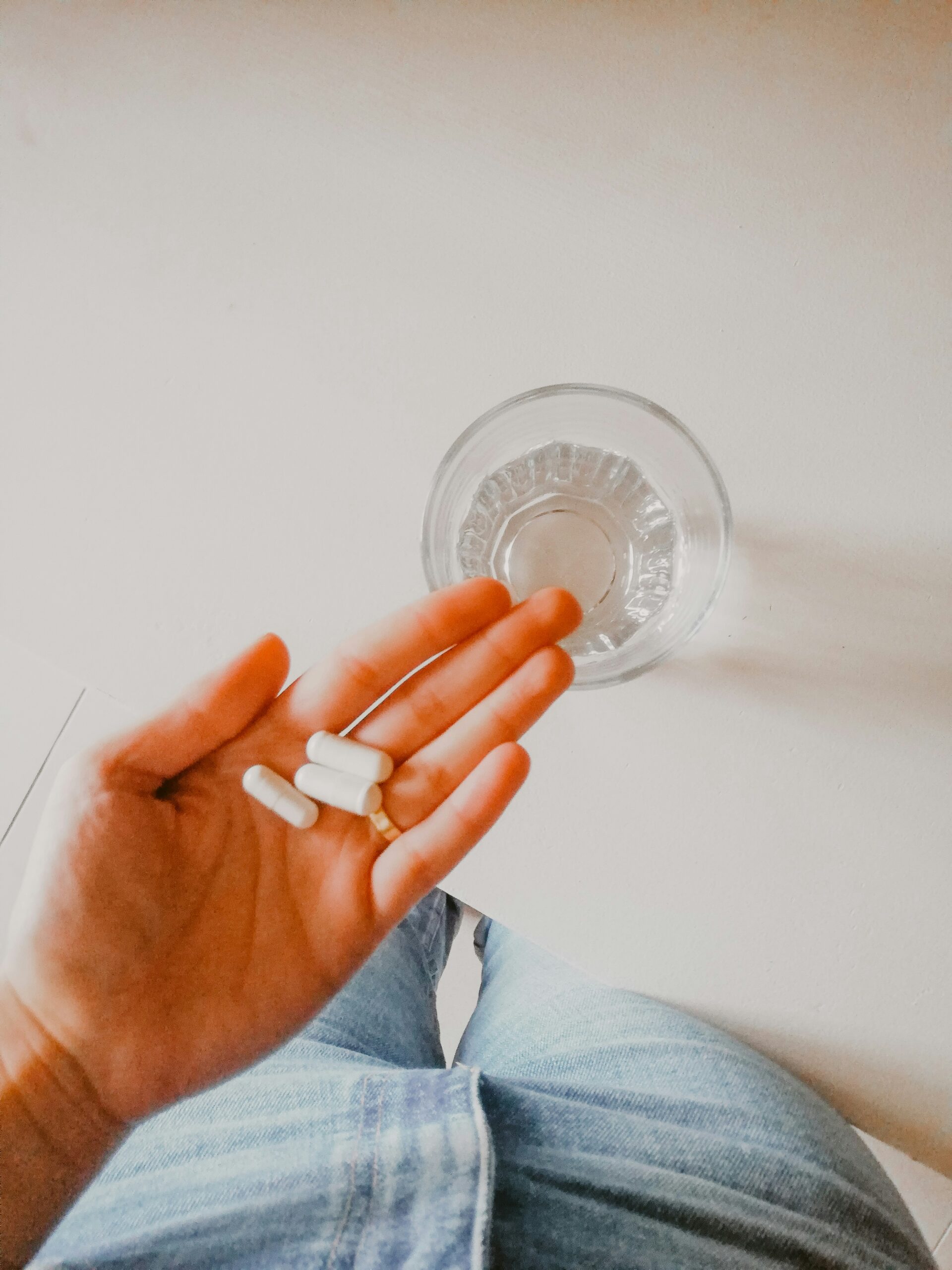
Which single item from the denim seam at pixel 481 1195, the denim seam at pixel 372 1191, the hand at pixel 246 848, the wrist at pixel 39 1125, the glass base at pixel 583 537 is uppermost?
the glass base at pixel 583 537

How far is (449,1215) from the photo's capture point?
0.49 meters

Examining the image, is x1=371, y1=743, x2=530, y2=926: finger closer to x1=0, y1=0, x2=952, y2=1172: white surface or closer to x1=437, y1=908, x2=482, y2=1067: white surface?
x1=0, y1=0, x2=952, y2=1172: white surface

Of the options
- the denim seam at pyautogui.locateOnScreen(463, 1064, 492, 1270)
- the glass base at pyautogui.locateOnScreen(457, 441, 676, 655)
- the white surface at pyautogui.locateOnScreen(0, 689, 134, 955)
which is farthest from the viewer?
the white surface at pyautogui.locateOnScreen(0, 689, 134, 955)

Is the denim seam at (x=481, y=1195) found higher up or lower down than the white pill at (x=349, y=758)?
lower down

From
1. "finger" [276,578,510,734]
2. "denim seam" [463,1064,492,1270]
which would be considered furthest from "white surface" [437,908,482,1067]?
"finger" [276,578,510,734]

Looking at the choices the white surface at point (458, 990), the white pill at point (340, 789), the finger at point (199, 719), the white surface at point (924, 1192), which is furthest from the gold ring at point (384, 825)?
the white surface at point (924, 1192)

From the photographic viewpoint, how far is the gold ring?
0.52 meters

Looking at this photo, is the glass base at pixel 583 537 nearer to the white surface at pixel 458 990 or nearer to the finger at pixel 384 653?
the finger at pixel 384 653

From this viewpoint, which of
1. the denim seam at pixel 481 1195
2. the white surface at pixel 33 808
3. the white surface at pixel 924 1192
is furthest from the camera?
the white surface at pixel 33 808

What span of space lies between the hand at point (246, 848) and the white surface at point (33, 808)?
62cm

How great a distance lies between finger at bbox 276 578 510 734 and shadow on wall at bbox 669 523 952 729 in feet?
0.49

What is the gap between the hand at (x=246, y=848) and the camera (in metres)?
0.49

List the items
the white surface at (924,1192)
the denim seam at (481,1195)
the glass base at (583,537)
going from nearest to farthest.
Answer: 1. the denim seam at (481,1195)
2. the glass base at (583,537)
3. the white surface at (924,1192)

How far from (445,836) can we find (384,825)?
48 mm
